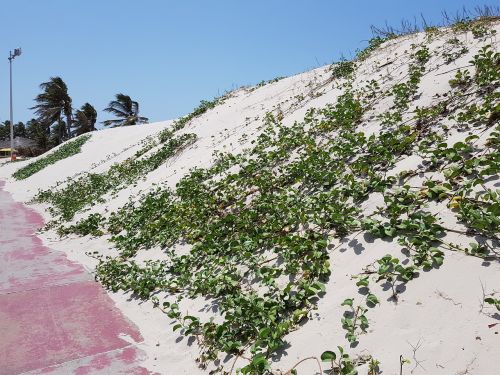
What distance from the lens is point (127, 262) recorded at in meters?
6.46

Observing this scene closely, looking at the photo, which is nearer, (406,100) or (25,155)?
Result: (406,100)

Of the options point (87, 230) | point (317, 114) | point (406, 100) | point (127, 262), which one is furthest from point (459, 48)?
point (87, 230)

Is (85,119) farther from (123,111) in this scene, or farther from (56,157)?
(56,157)

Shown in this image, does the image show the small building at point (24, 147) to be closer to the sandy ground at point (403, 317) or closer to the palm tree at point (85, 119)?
the palm tree at point (85, 119)

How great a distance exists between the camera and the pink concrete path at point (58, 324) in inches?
143

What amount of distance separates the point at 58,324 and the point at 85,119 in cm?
4225

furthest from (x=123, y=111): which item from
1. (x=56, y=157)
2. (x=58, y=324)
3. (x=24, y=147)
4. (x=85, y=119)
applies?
(x=58, y=324)

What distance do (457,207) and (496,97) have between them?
264 cm

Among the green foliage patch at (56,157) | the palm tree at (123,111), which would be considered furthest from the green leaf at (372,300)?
the palm tree at (123,111)

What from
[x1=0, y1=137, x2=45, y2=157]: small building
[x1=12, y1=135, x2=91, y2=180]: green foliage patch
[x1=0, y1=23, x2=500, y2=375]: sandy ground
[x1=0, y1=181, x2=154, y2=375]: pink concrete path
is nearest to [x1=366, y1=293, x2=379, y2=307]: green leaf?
[x1=0, y1=23, x2=500, y2=375]: sandy ground

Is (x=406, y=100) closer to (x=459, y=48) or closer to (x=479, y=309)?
(x=459, y=48)

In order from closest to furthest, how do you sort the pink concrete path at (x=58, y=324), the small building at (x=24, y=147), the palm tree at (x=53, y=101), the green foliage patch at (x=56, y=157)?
the pink concrete path at (x=58, y=324) < the green foliage patch at (x=56, y=157) < the palm tree at (x=53, y=101) < the small building at (x=24, y=147)

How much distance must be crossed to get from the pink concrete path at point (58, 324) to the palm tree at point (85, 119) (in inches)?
1555

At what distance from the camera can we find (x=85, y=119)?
140ft
